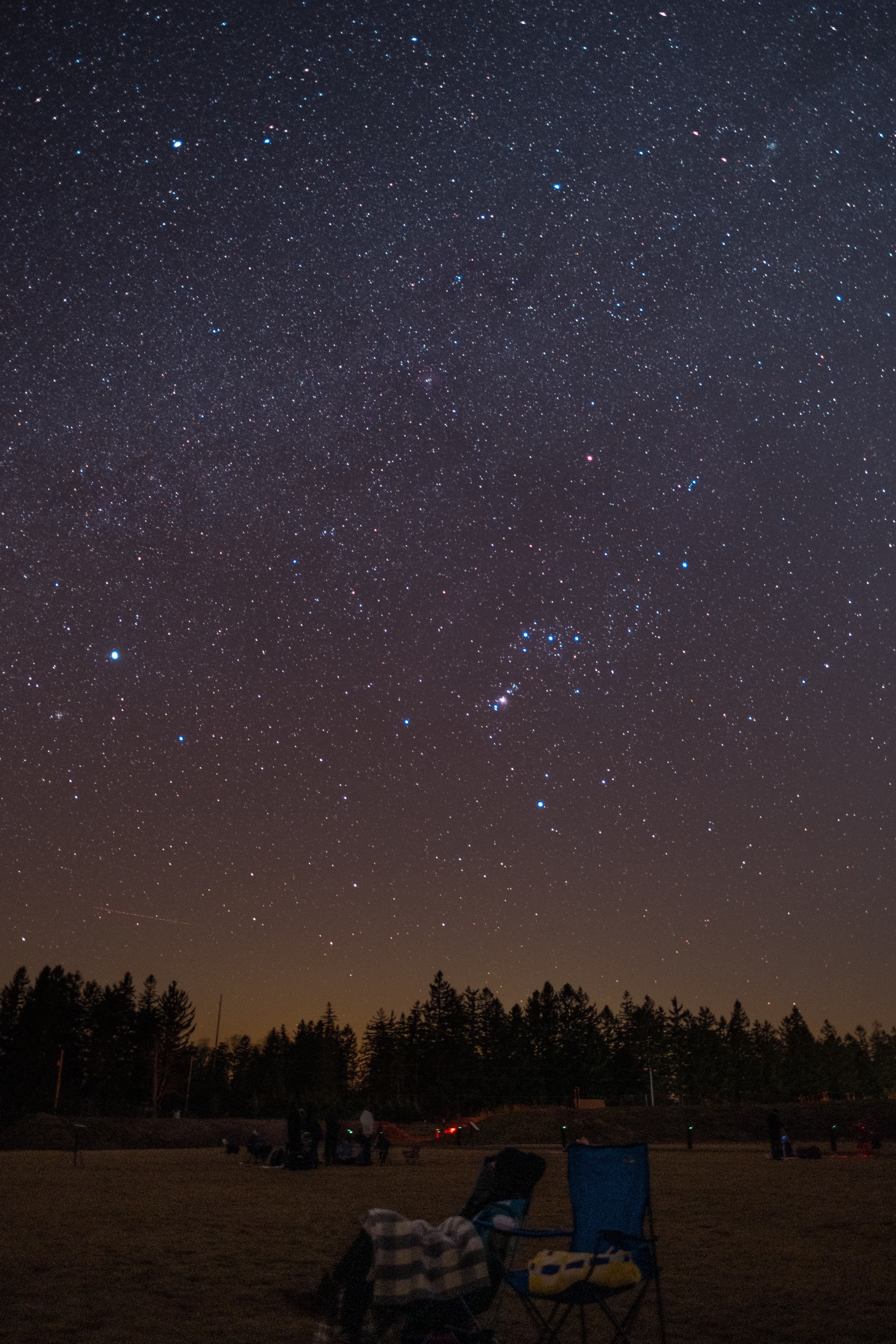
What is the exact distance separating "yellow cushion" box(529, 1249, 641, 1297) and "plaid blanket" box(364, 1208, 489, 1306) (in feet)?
1.12

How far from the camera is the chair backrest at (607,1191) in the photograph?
5789 millimetres

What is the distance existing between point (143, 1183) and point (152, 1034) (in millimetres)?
83901

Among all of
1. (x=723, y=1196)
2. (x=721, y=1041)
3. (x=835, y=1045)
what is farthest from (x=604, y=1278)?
(x=835, y=1045)

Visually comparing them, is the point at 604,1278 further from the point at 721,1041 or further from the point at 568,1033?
the point at 721,1041

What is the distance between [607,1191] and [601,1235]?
2.49 ft

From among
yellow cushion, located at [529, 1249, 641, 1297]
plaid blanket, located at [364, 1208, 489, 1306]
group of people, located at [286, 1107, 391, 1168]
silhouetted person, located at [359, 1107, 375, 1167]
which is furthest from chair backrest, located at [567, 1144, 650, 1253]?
silhouetted person, located at [359, 1107, 375, 1167]

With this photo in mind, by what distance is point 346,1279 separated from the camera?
5465 millimetres

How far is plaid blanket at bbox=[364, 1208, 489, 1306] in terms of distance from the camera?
206 inches

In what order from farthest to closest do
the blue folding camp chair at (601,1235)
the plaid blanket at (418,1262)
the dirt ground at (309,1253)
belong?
the dirt ground at (309,1253)
the plaid blanket at (418,1262)
the blue folding camp chair at (601,1235)

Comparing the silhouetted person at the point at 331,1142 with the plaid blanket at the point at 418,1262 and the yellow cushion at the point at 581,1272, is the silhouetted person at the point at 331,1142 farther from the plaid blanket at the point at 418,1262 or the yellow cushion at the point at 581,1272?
the yellow cushion at the point at 581,1272

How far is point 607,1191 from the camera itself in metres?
5.87

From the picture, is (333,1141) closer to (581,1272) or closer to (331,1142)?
(331,1142)

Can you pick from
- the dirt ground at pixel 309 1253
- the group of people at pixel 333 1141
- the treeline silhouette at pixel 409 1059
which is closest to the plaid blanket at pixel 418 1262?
the dirt ground at pixel 309 1253

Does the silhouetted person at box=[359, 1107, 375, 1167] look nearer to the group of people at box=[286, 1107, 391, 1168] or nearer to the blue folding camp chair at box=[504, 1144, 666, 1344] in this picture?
the group of people at box=[286, 1107, 391, 1168]
